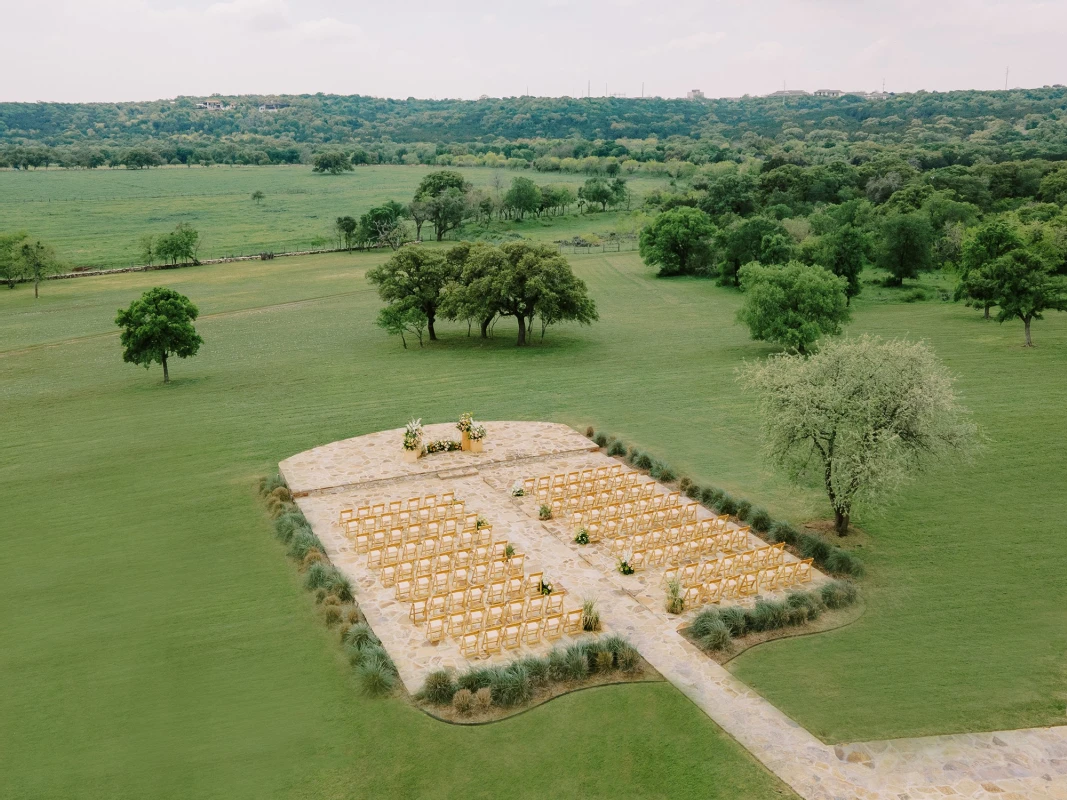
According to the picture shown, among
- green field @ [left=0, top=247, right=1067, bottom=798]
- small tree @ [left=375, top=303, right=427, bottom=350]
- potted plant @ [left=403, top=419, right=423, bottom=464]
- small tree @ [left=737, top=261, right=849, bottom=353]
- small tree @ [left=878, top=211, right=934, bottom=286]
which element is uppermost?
small tree @ [left=878, top=211, right=934, bottom=286]

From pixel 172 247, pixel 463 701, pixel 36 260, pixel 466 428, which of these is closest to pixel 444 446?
pixel 466 428

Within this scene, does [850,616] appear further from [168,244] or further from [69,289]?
[168,244]

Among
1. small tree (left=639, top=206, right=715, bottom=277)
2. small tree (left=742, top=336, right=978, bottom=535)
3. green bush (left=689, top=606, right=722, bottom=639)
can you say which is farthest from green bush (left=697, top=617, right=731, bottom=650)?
small tree (left=639, top=206, right=715, bottom=277)

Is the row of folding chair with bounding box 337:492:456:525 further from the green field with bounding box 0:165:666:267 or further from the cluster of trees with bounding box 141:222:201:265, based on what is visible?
the green field with bounding box 0:165:666:267

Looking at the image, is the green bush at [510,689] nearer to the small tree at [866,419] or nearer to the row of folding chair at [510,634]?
the row of folding chair at [510,634]

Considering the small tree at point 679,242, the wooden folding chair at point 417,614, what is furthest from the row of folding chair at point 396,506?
the small tree at point 679,242
